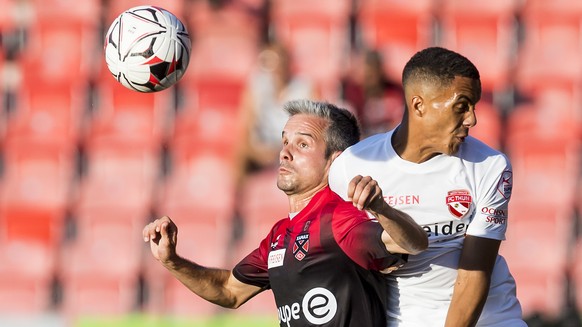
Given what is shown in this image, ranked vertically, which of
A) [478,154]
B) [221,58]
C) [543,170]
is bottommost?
[543,170]

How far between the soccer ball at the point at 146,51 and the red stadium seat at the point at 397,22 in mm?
5031

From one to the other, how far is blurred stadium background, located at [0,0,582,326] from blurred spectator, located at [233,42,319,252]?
16 cm

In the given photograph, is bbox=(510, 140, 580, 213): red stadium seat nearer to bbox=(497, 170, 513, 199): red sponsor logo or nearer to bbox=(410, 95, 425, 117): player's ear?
bbox=(497, 170, 513, 199): red sponsor logo

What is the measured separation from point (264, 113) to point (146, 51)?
4.17 metres

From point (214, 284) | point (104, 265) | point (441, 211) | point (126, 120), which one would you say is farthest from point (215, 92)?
point (441, 211)

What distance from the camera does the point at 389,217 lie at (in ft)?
13.2

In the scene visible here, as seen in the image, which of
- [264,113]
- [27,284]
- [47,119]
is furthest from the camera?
[47,119]

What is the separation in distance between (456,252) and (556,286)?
4.59 m

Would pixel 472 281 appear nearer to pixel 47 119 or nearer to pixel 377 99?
pixel 377 99

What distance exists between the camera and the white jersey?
452 centimetres

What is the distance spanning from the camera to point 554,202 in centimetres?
932

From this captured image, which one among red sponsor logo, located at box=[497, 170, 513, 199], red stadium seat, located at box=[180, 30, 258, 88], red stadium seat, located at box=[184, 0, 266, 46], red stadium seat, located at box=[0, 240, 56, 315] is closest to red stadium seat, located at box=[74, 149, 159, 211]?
red stadium seat, located at box=[0, 240, 56, 315]

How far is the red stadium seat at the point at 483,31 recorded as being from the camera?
10.4m

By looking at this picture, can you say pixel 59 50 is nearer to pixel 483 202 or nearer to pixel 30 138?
pixel 30 138
